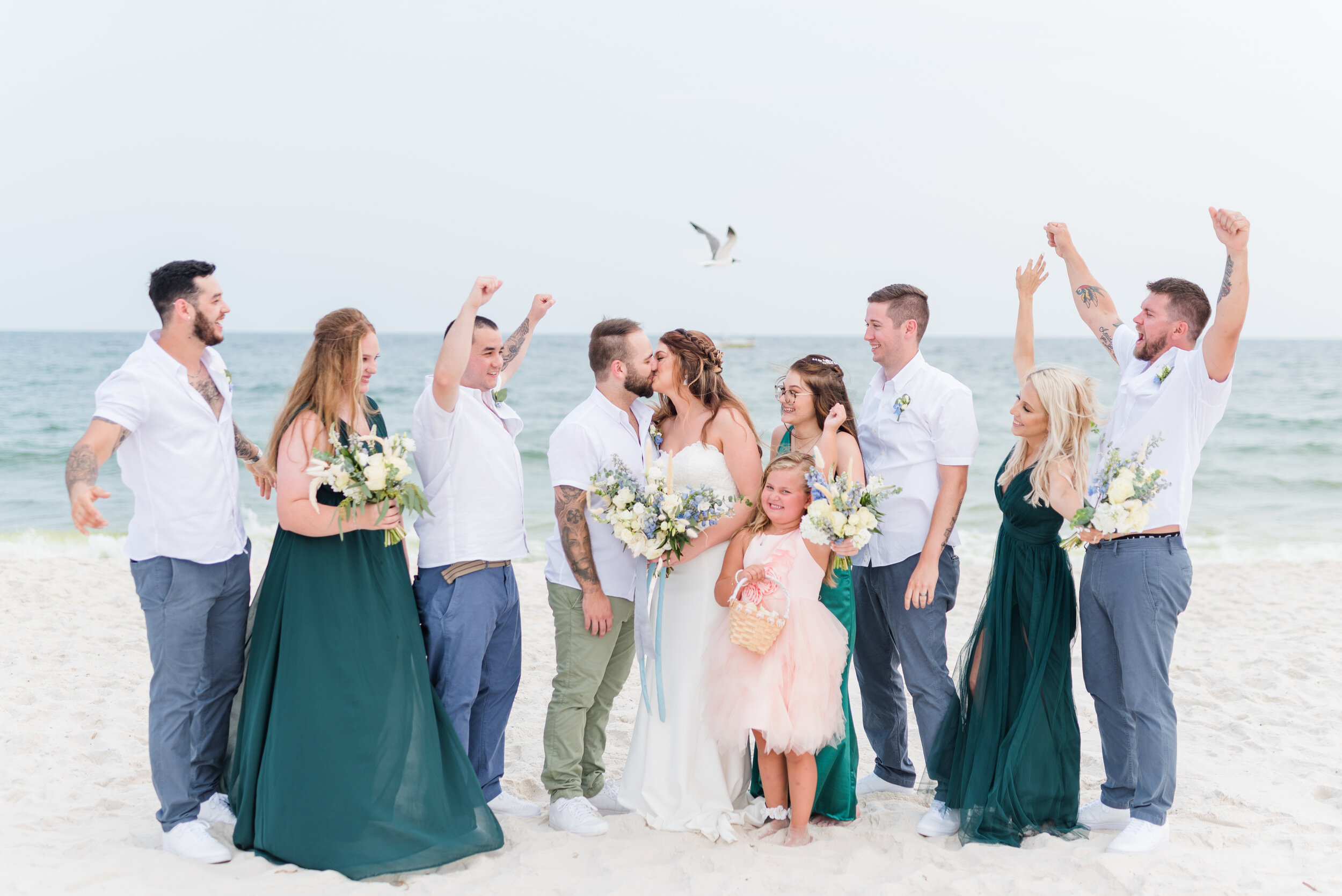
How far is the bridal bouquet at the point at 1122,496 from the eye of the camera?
3.88 metres

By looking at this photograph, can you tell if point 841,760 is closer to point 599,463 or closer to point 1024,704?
point 1024,704

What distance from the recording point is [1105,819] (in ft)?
15.0

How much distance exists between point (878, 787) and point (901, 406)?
2.18 meters

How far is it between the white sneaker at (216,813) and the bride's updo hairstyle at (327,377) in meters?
1.74

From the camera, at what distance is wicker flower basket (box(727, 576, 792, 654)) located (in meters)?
4.30

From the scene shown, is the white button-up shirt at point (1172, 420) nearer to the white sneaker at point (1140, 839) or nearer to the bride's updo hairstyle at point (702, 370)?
the white sneaker at point (1140, 839)

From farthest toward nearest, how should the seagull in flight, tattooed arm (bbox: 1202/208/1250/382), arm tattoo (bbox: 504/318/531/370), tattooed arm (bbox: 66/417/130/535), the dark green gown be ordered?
1. the seagull in flight
2. arm tattoo (bbox: 504/318/531/370)
3. the dark green gown
4. tattooed arm (bbox: 1202/208/1250/382)
5. tattooed arm (bbox: 66/417/130/535)

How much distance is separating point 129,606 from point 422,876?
669 cm

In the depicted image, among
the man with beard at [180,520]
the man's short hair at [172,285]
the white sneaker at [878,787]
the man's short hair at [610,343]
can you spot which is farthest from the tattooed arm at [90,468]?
the white sneaker at [878,787]

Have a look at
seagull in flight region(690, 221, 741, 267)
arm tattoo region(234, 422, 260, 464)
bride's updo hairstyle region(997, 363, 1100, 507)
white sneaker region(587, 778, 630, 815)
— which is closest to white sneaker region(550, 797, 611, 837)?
white sneaker region(587, 778, 630, 815)

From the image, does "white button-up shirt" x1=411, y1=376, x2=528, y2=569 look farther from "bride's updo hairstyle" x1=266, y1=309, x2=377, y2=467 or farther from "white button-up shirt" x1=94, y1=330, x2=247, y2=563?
"white button-up shirt" x1=94, y1=330, x2=247, y2=563

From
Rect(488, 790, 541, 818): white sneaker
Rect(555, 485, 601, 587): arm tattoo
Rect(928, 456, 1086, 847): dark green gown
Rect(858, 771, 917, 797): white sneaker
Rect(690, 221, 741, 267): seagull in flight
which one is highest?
Rect(690, 221, 741, 267): seagull in flight

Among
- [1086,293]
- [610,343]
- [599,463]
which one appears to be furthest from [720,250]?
[599,463]

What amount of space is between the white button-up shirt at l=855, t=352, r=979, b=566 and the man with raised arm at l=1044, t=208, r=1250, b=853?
2.27 ft
